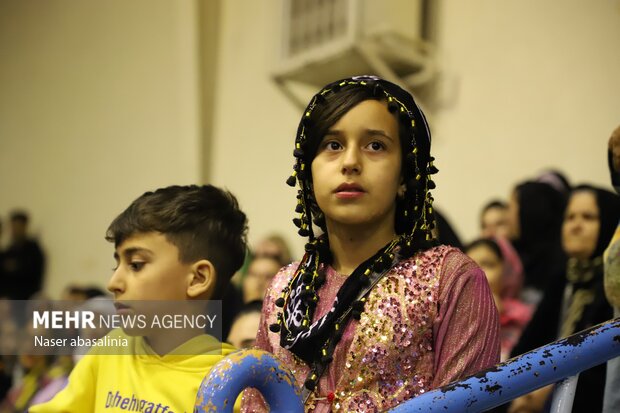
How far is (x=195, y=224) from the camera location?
2332 mm

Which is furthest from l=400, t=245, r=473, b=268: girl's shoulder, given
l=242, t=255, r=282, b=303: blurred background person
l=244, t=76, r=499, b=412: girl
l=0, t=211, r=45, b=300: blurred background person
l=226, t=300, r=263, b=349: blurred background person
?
l=0, t=211, r=45, b=300: blurred background person

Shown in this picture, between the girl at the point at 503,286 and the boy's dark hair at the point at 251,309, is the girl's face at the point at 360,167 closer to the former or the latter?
the boy's dark hair at the point at 251,309

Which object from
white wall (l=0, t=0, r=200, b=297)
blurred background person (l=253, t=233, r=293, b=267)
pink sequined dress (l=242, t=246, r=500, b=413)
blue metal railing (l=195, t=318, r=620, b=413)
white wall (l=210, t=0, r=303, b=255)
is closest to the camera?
blue metal railing (l=195, t=318, r=620, b=413)

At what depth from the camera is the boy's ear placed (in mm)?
2305

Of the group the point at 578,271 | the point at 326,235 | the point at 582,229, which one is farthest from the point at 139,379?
the point at 582,229

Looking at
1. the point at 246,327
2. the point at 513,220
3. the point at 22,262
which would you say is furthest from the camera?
the point at 22,262

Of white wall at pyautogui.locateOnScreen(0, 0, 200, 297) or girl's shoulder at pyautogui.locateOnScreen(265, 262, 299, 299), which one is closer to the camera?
girl's shoulder at pyautogui.locateOnScreen(265, 262, 299, 299)

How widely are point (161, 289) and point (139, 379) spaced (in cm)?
22

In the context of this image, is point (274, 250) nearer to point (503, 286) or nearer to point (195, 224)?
point (503, 286)

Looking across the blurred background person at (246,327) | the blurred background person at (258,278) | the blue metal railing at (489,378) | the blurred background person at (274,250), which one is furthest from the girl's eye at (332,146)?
the blurred background person at (274,250)

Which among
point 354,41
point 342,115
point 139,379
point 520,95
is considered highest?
point 354,41

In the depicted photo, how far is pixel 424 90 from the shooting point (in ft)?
21.2

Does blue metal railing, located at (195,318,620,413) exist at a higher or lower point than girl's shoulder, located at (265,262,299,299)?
lower

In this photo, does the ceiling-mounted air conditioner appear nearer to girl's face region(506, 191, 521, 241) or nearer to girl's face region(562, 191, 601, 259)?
girl's face region(506, 191, 521, 241)
